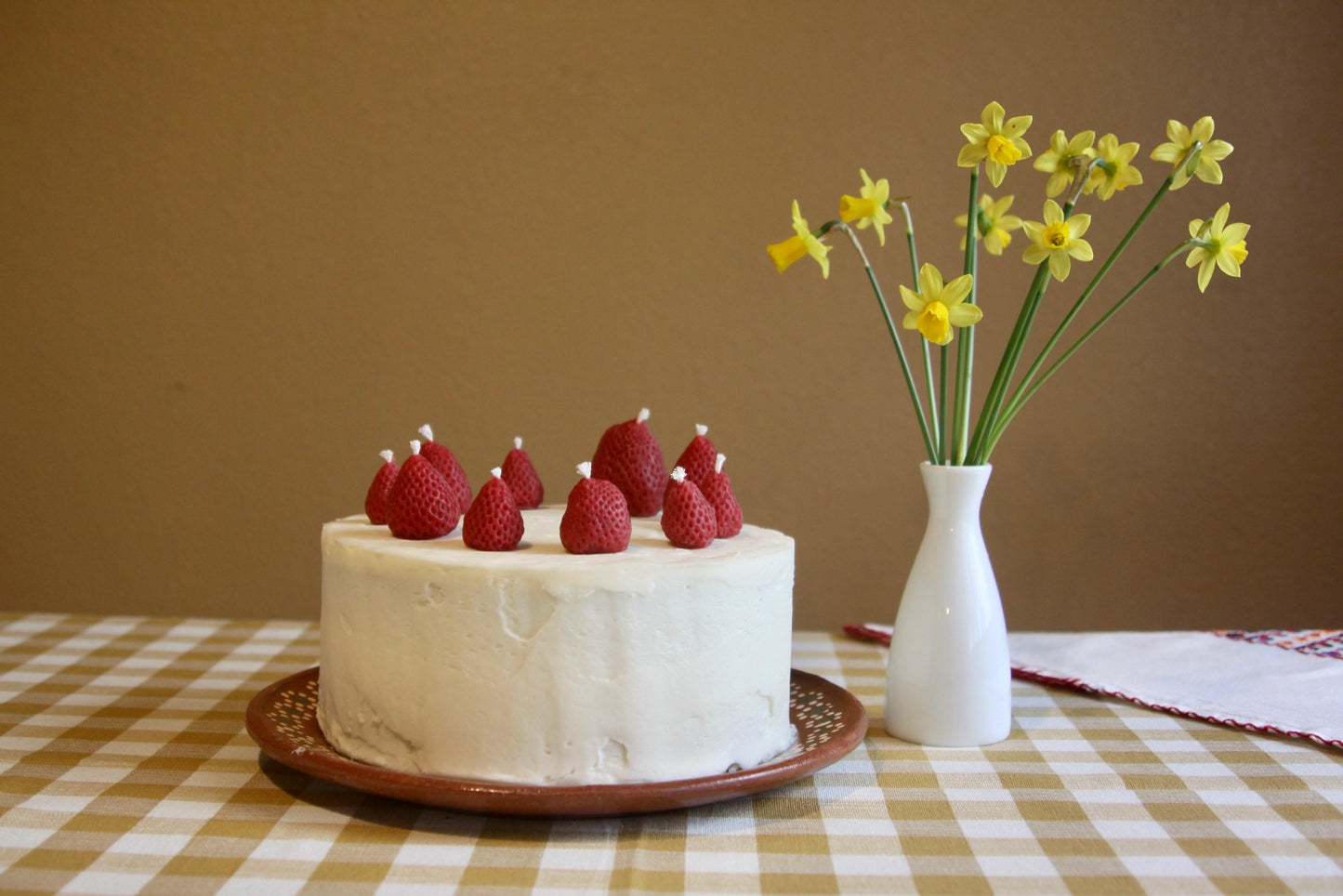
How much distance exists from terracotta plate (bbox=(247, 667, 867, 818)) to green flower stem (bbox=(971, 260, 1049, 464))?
312mm

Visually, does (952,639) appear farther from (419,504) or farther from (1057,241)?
(419,504)

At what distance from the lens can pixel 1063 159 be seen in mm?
1171

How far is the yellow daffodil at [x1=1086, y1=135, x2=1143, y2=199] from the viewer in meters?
1.15

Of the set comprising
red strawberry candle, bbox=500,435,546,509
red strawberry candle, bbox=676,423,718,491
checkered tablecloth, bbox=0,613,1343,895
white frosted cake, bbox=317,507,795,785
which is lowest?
checkered tablecloth, bbox=0,613,1343,895

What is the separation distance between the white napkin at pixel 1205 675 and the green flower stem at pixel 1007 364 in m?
0.35

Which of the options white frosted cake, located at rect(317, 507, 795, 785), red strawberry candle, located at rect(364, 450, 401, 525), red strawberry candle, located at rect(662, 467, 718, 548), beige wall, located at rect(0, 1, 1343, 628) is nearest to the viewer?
white frosted cake, located at rect(317, 507, 795, 785)

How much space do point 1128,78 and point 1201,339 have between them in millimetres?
501

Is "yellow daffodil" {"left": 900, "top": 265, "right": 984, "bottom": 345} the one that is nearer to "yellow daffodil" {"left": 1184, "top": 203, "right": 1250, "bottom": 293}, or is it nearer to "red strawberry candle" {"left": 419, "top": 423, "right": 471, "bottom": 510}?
"yellow daffodil" {"left": 1184, "top": 203, "right": 1250, "bottom": 293}

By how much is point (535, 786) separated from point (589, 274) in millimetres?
1369

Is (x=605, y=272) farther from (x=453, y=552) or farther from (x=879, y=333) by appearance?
(x=453, y=552)

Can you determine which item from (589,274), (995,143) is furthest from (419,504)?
(589,274)

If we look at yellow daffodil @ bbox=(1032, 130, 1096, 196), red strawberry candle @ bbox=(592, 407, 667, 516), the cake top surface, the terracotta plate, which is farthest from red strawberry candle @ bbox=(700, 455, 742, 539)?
yellow daffodil @ bbox=(1032, 130, 1096, 196)

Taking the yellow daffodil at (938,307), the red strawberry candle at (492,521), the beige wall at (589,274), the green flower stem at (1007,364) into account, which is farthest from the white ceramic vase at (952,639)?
→ the beige wall at (589,274)

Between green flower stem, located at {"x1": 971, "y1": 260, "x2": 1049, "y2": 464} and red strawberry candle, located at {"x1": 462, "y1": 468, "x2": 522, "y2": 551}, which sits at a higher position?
green flower stem, located at {"x1": 971, "y1": 260, "x2": 1049, "y2": 464}
